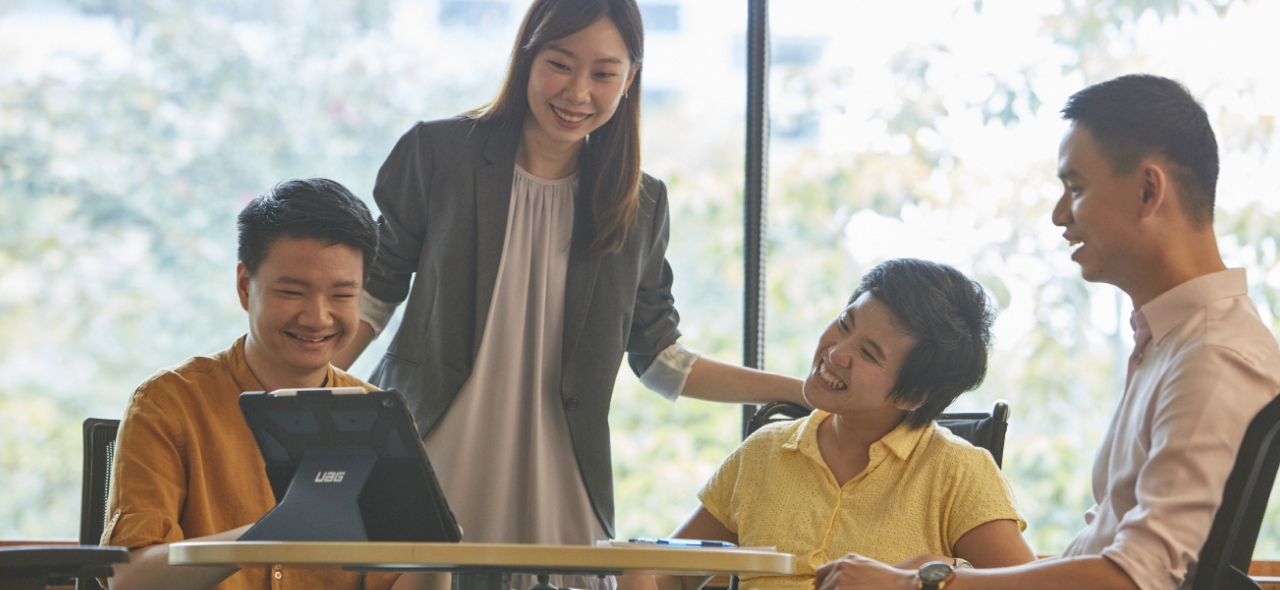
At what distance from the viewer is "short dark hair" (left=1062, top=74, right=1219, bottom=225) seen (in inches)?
57.0

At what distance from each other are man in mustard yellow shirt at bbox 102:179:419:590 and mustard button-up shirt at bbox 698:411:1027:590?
60 centimetres

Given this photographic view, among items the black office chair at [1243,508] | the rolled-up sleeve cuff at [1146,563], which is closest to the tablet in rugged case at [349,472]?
the rolled-up sleeve cuff at [1146,563]

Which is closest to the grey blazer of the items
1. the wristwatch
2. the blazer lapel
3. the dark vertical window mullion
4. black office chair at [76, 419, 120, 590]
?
the blazer lapel

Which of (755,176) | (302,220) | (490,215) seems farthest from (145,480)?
(755,176)

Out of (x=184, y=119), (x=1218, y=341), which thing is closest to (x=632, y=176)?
(x=1218, y=341)

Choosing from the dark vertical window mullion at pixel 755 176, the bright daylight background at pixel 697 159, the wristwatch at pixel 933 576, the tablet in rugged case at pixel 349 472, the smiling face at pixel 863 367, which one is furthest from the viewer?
A: the bright daylight background at pixel 697 159

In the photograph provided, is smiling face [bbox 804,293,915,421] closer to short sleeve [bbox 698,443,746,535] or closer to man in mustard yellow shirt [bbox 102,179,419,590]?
short sleeve [bbox 698,443,746,535]

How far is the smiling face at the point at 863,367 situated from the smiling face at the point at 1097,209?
384 mm

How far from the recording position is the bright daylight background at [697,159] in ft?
10.0

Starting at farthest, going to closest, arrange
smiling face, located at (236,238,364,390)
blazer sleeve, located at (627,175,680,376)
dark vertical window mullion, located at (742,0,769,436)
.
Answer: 1. dark vertical window mullion, located at (742,0,769,436)
2. blazer sleeve, located at (627,175,680,376)
3. smiling face, located at (236,238,364,390)

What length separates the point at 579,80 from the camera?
2035mm

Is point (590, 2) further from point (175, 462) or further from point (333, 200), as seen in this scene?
point (175, 462)

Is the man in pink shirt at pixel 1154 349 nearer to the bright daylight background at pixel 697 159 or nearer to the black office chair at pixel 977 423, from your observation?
the black office chair at pixel 977 423

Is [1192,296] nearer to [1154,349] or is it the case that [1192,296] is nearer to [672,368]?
[1154,349]
